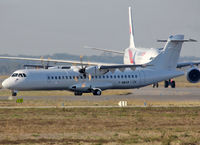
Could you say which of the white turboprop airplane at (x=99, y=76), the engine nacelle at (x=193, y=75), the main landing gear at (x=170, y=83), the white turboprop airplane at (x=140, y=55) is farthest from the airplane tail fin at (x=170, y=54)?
A: the white turboprop airplane at (x=140, y=55)

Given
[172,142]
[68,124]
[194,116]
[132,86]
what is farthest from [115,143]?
[132,86]

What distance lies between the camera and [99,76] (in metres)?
53.9

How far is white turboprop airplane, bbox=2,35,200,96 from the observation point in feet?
164

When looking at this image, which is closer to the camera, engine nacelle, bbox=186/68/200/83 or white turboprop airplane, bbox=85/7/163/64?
engine nacelle, bbox=186/68/200/83

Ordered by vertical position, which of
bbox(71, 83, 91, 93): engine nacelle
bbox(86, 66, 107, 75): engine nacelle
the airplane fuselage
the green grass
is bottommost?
the green grass

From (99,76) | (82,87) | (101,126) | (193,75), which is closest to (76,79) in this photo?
(82,87)

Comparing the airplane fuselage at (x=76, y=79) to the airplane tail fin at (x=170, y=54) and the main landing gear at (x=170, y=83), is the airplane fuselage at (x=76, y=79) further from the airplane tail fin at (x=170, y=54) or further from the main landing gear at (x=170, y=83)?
the main landing gear at (x=170, y=83)

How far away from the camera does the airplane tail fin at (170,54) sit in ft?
188

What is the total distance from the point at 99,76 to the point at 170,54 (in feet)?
30.9

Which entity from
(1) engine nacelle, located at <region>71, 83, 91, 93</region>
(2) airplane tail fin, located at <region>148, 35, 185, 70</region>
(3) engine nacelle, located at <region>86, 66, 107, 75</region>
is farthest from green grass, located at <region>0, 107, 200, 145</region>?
Answer: (2) airplane tail fin, located at <region>148, 35, 185, 70</region>

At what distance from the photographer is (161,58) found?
57344 mm

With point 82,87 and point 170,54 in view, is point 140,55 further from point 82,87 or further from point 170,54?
point 82,87

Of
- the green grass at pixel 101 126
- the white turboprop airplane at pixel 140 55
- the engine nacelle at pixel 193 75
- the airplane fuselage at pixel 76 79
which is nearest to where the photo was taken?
the green grass at pixel 101 126

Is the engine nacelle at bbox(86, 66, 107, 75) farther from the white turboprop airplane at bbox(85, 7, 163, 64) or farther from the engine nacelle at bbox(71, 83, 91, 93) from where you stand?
the white turboprop airplane at bbox(85, 7, 163, 64)
